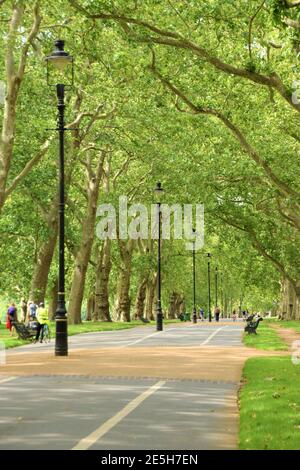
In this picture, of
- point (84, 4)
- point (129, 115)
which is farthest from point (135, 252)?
point (84, 4)

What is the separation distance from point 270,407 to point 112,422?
8.61 ft

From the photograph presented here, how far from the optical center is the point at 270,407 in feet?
41.3

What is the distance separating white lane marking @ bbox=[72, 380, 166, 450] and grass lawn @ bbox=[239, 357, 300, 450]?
1.62m

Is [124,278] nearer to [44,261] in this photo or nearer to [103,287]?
[103,287]

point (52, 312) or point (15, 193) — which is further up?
point (15, 193)

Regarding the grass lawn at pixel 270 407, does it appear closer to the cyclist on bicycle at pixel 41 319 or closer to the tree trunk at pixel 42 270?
the cyclist on bicycle at pixel 41 319

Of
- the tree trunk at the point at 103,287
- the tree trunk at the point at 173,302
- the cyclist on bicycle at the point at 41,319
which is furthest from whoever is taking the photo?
the tree trunk at the point at 173,302

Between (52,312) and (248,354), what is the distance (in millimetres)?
43879

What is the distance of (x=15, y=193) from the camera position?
1839 inches

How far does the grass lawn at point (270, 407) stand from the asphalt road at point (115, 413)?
0.24 meters

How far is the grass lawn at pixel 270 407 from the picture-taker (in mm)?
9750

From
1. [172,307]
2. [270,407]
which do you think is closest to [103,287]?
[172,307]

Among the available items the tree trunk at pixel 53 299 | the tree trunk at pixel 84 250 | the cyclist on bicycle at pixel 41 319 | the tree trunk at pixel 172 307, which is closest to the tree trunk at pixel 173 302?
the tree trunk at pixel 172 307

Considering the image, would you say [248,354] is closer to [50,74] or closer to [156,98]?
[156,98]
